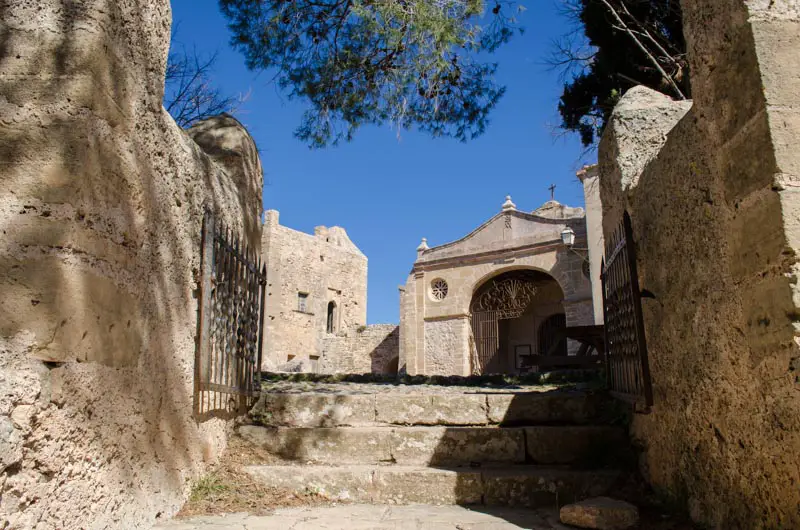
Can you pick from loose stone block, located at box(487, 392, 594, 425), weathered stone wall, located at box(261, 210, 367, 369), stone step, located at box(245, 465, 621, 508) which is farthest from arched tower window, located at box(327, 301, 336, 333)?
stone step, located at box(245, 465, 621, 508)

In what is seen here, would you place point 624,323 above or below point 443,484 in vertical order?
above

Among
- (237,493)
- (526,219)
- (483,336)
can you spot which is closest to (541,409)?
(237,493)

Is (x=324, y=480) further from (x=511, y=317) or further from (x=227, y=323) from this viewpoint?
(x=511, y=317)

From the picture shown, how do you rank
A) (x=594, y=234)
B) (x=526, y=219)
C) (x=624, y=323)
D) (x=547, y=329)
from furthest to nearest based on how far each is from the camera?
(x=547, y=329) → (x=526, y=219) → (x=594, y=234) → (x=624, y=323)

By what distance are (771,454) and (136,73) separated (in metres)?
2.81

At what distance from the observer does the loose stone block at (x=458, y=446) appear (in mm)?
3758

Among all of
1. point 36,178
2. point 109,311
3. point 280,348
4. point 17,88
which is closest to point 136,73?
point 17,88

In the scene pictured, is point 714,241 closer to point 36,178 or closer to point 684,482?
point 684,482

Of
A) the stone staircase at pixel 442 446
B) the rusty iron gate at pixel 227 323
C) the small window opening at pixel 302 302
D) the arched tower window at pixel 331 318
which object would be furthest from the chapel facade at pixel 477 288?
the rusty iron gate at pixel 227 323

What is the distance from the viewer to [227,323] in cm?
359

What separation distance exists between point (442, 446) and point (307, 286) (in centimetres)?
2617

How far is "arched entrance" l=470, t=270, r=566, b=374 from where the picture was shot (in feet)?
64.6

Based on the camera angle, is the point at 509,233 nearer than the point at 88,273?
No

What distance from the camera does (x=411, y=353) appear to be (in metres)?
19.7
